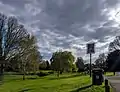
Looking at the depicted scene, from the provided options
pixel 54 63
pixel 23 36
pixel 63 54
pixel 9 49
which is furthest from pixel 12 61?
pixel 63 54

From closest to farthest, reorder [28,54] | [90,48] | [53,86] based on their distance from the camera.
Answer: [53,86] → [90,48] → [28,54]

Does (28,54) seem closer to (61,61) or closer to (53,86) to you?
(61,61)

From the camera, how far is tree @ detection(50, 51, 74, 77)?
2625 inches

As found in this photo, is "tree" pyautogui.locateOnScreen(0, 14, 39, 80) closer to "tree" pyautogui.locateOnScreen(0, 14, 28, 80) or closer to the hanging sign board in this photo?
"tree" pyautogui.locateOnScreen(0, 14, 28, 80)

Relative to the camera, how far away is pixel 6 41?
49375mm

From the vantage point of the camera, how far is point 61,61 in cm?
6812

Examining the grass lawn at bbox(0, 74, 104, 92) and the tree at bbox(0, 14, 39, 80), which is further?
the tree at bbox(0, 14, 39, 80)

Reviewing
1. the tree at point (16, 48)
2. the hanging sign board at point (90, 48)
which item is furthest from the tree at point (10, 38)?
the hanging sign board at point (90, 48)

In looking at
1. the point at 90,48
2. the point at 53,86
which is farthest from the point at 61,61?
the point at 53,86

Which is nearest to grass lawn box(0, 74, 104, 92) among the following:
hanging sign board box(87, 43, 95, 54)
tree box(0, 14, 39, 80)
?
hanging sign board box(87, 43, 95, 54)

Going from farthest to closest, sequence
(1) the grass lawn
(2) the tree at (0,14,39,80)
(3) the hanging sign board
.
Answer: (2) the tree at (0,14,39,80)
(3) the hanging sign board
(1) the grass lawn

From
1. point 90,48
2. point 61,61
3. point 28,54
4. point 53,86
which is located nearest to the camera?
point 53,86

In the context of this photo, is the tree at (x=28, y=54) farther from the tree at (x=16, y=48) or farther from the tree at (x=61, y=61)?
→ the tree at (x=61, y=61)

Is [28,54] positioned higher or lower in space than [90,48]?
higher
